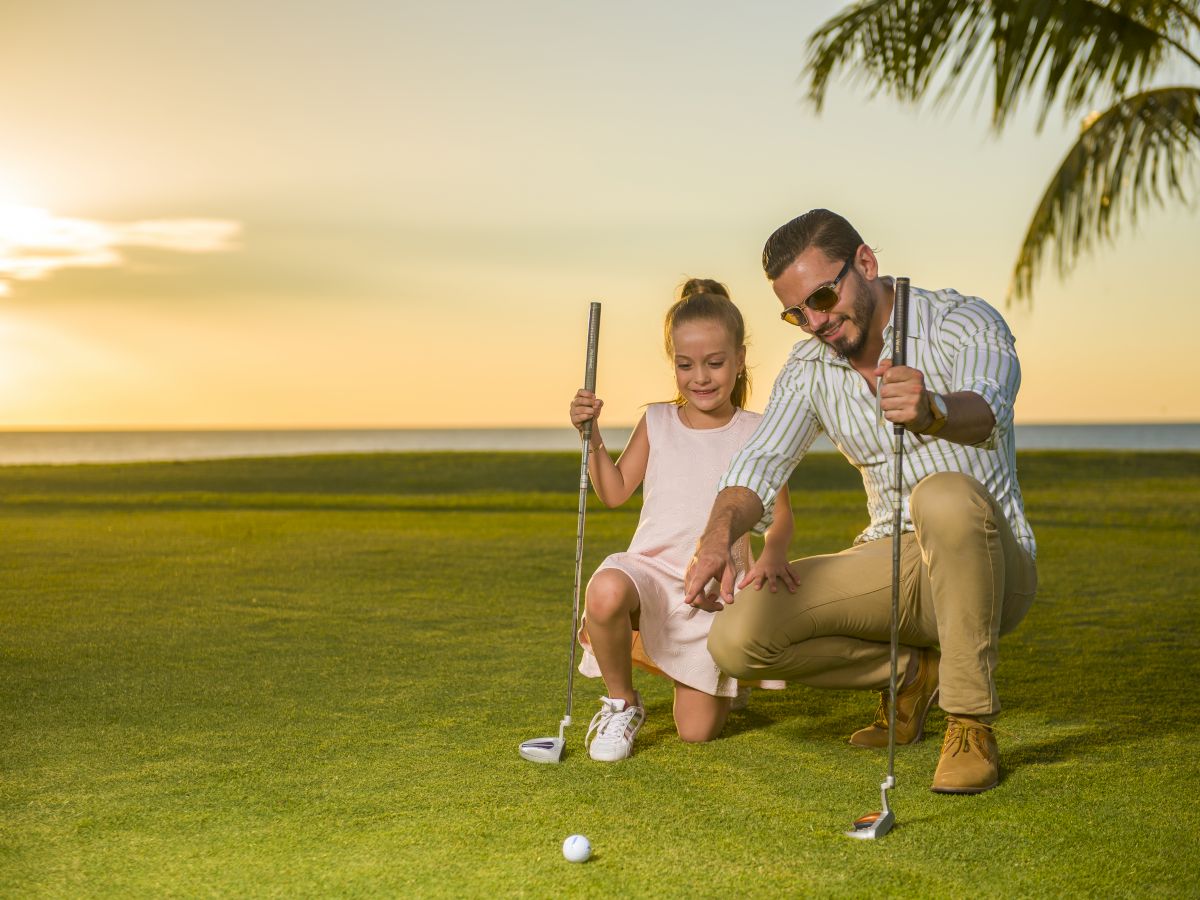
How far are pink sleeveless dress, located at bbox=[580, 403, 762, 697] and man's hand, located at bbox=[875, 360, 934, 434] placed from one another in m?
1.08

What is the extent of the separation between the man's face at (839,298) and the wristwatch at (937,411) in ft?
1.93

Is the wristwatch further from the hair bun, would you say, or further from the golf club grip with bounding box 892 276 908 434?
the hair bun

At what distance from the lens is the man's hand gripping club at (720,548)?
326 cm

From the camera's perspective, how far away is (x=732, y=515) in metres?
3.43

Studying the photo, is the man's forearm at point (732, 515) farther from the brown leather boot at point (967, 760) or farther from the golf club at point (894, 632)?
the brown leather boot at point (967, 760)

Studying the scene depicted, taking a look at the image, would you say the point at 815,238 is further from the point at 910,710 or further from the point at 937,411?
the point at 910,710

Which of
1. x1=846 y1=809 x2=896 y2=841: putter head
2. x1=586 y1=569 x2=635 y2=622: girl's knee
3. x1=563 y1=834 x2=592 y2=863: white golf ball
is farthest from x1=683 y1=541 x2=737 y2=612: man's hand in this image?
x1=563 y1=834 x2=592 y2=863: white golf ball

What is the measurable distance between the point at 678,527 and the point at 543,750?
0.97 m

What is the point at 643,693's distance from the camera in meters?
4.43

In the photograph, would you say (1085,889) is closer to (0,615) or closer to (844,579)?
(844,579)

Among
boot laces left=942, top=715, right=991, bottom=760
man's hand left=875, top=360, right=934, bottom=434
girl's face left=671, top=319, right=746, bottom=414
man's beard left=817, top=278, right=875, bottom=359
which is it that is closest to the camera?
man's hand left=875, top=360, right=934, bottom=434

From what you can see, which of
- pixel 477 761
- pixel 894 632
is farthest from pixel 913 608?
pixel 477 761

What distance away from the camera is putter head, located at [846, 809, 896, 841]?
2635 millimetres

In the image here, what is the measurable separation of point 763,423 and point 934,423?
0.85m
